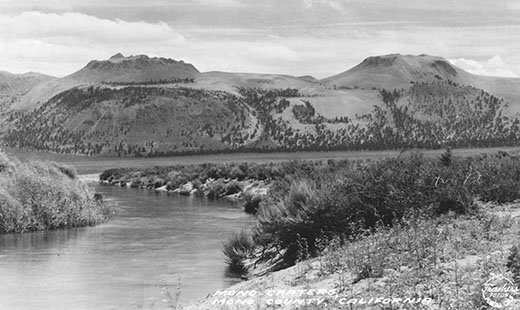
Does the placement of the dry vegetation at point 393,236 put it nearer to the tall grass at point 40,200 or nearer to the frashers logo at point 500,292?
the frashers logo at point 500,292

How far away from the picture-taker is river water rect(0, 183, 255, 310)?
629 inches

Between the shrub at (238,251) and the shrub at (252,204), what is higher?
the shrub at (238,251)

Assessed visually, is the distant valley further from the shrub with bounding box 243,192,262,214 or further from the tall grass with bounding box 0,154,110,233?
the tall grass with bounding box 0,154,110,233

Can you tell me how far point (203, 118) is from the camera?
174 metres

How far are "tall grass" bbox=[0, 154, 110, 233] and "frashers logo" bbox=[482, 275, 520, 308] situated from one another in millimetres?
21522

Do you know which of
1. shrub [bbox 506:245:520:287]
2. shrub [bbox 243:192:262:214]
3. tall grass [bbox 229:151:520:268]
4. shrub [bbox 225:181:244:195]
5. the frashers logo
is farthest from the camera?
shrub [bbox 225:181:244:195]

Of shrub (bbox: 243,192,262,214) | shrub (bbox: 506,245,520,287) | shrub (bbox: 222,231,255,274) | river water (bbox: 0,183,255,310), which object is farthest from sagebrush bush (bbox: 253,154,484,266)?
shrub (bbox: 243,192,262,214)

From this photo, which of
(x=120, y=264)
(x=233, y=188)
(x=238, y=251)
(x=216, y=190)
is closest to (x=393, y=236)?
(x=238, y=251)

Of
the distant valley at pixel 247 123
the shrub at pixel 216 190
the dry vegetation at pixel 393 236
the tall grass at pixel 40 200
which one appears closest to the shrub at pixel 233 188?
the shrub at pixel 216 190

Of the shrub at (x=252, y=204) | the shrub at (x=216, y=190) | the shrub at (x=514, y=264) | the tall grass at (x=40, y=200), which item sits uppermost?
the shrub at (x=514, y=264)

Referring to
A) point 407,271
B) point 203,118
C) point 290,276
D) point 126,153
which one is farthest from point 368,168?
point 203,118

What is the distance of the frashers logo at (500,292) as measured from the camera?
9.64 m

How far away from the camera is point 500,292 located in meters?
9.94

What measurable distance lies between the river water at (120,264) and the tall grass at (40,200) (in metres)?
0.83
